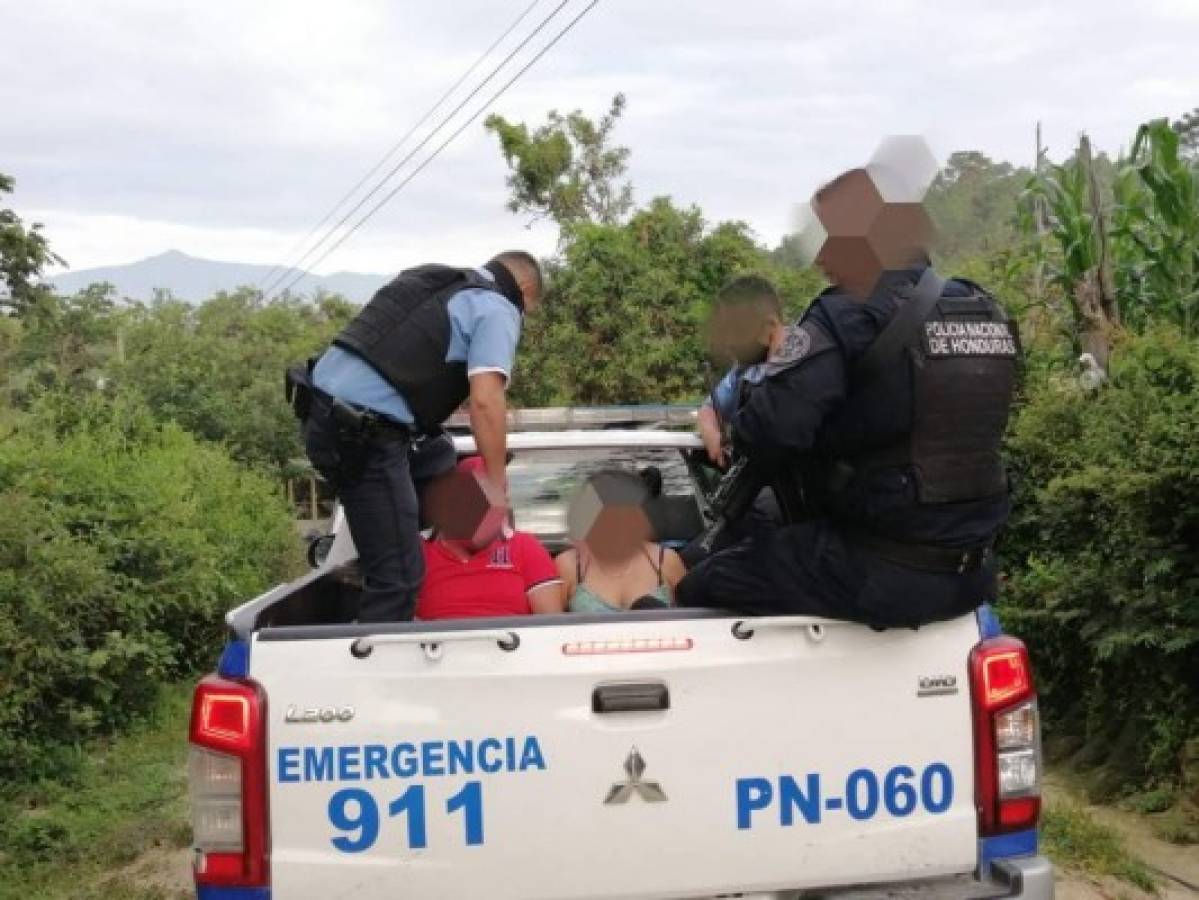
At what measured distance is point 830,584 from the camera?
2.97m

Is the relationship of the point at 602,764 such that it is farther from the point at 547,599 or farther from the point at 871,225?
the point at 871,225

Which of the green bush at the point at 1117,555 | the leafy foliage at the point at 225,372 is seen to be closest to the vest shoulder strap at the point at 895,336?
the green bush at the point at 1117,555

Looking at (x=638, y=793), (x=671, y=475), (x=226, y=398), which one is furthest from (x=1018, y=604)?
(x=226, y=398)

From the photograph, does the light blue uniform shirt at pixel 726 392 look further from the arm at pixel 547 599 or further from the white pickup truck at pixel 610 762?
the white pickup truck at pixel 610 762

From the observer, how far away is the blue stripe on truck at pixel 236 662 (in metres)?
2.78

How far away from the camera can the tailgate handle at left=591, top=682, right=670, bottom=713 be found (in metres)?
2.80

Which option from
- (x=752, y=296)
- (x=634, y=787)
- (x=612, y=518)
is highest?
(x=752, y=296)

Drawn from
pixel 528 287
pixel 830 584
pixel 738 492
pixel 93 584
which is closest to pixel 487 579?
pixel 738 492

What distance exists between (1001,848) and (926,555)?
2.14 ft

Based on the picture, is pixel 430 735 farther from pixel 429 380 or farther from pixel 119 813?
pixel 119 813

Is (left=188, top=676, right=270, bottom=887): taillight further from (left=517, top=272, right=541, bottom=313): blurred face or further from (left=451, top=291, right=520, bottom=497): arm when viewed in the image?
(left=517, top=272, right=541, bottom=313): blurred face

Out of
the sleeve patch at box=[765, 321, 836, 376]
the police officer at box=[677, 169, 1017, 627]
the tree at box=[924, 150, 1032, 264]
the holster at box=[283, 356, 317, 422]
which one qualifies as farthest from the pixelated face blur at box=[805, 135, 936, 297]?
the tree at box=[924, 150, 1032, 264]

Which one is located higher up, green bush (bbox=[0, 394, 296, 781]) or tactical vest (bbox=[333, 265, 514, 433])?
tactical vest (bbox=[333, 265, 514, 433])

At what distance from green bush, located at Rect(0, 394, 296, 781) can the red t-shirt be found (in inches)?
121
